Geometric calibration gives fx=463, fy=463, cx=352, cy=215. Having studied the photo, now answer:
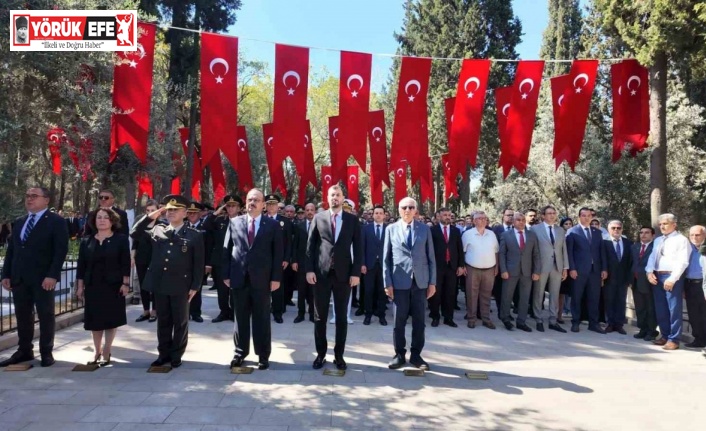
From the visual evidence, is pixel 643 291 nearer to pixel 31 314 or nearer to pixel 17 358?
pixel 31 314

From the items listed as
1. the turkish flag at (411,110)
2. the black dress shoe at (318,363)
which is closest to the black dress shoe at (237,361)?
the black dress shoe at (318,363)

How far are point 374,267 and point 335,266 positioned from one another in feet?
9.22

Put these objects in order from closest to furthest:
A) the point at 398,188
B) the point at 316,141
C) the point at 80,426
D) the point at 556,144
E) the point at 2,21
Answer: the point at 80,426 < the point at 2,21 < the point at 556,144 < the point at 398,188 < the point at 316,141

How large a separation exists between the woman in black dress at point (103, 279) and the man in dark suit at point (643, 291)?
7080mm

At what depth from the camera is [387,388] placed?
4387mm

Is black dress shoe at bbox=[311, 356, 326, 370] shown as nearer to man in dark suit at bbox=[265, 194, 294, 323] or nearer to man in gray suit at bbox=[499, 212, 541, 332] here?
man in dark suit at bbox=[265, 194, 294, 323]

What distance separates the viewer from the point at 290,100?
8.96m

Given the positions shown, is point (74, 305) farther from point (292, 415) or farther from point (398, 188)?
point (398, 188)

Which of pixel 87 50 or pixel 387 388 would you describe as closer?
pixel 387 388

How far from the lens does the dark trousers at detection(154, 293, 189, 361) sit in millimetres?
4914

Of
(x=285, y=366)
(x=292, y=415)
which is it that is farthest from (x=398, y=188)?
(x=292, y=415)

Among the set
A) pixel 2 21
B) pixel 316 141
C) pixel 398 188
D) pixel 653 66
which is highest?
pixel 316 141

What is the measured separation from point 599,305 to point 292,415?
6281mm

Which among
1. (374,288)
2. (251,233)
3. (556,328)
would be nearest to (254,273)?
(251,233)
